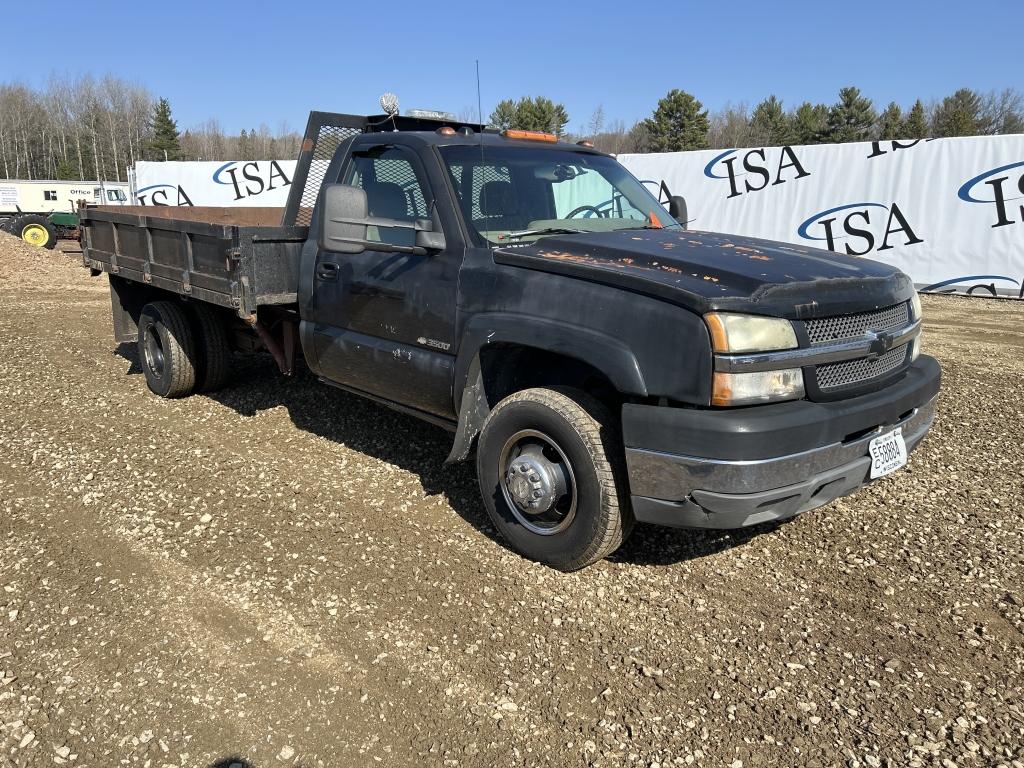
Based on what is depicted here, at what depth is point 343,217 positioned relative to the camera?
3760 millimetres

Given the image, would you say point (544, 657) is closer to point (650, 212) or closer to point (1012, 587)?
point (1012, 587)

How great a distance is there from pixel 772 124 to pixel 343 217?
62.3m

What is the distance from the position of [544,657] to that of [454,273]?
6.19ft

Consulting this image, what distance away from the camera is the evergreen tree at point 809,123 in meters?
54.4

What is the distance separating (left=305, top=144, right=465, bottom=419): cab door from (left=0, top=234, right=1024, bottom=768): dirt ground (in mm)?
687

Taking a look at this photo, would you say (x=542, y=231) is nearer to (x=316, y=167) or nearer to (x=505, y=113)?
(x=316, y=167)

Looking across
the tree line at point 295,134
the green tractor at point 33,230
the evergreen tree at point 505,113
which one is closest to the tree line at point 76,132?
the tree line at point 295,134

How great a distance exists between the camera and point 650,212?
456 cm

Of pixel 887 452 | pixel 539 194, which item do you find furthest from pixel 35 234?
pixel 887 452

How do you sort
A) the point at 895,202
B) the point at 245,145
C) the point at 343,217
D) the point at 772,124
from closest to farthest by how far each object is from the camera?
the point at 343,217 → the point at 895,202 → the point at 772,124 → the point at 245,145

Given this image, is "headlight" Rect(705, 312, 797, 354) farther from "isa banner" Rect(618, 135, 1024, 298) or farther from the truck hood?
"isa banner" Rect(618, 135, 1024, 298)

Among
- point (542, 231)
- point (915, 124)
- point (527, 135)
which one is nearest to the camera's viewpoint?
point (542, 231)

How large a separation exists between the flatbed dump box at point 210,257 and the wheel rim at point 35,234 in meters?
19.8

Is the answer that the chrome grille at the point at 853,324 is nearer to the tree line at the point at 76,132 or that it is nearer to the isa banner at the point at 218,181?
the isa banner at the point at 218,181
